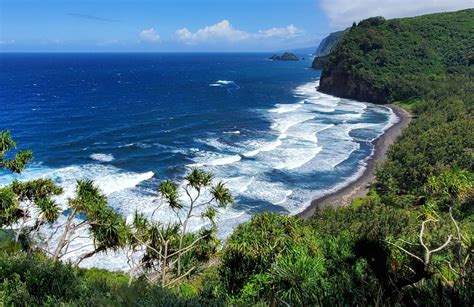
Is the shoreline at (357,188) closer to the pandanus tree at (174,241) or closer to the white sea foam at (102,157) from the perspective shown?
the pandanus tree at (174,241)

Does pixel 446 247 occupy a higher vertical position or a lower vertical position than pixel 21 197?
higher

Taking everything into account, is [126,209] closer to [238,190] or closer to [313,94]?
[238,190]

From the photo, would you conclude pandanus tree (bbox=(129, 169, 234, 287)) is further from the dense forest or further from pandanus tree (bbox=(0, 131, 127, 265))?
pandanus tree (bbox=(0, 131, 127, 265))

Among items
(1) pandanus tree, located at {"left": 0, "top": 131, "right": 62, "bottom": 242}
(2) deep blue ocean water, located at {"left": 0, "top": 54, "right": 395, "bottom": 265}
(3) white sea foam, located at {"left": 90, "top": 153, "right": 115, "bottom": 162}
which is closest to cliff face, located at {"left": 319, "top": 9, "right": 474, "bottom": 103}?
(2) deep blue ocean water, located at {"left": 0, "top": 54, "right": 395, "bottom": 265}

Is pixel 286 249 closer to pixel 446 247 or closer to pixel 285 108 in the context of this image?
pixel 446 247

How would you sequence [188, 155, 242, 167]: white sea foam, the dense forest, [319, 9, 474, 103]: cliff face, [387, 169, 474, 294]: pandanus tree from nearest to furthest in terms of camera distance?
1. the dense forest
2. [387, 169, 474, 294]: pandanus tree
3. [188, 155, 242, 167]: white sea foam
4. [319, 9, 474, 103]: cliff face

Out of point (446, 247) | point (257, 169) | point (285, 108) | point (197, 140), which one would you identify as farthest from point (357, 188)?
point (285, 108)

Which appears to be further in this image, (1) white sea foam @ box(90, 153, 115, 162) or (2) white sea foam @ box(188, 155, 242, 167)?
(1) white sea foam @ box(90, 153, 115, 162)

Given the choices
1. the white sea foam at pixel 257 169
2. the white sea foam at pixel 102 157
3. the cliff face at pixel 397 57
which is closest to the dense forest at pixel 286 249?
the white sea foam at pixel 257 169
